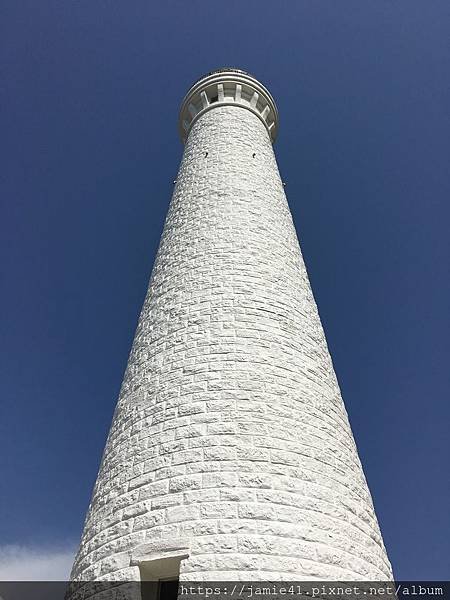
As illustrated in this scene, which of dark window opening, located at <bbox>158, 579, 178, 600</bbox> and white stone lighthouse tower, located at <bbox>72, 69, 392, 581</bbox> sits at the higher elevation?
white stone lighthouse tower, located at <bbox>72, 69, 392, 581</bbox>

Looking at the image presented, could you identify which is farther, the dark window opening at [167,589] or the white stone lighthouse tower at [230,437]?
the dark window opening at [167,589]

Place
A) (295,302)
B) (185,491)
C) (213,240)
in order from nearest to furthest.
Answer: (185,491) < (295,302) < (213,240)

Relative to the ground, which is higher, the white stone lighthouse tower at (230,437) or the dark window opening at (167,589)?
the white stone lighthouse tower at (230,437)

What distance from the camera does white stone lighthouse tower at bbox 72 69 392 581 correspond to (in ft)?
15.2

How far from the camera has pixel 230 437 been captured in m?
5.30

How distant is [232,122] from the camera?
12.5 metres

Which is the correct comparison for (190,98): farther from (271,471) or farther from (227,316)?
(271,471)

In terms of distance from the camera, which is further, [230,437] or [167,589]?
[230,437]

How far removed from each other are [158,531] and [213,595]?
853 mm

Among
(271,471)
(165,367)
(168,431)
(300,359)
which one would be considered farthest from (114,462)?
(300,359)

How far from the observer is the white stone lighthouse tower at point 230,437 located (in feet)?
15.2

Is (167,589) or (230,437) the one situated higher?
(230,437)

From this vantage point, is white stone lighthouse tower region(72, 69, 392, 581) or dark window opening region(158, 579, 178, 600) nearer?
white stone lighthouse tower region(72, 69, 392, 581)

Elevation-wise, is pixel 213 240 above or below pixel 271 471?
above
